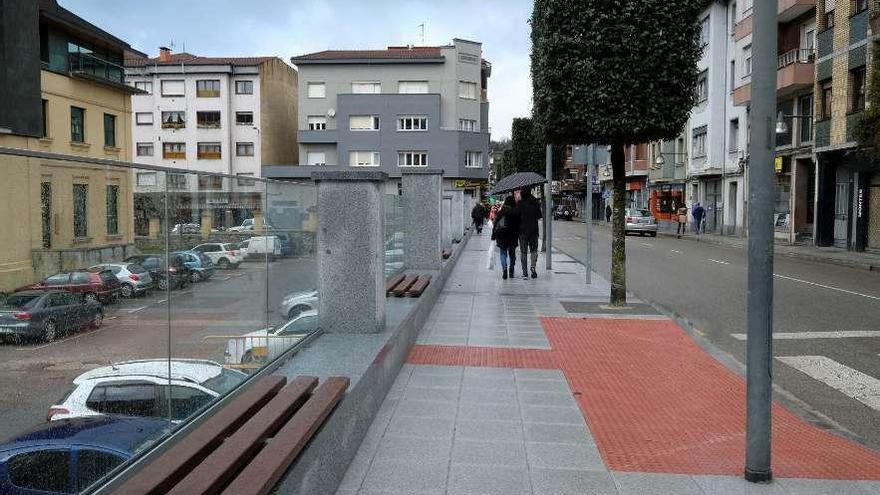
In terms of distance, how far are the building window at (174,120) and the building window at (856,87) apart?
48.6 metres

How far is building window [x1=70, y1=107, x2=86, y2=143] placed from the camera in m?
34.3

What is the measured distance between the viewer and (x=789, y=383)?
7.09 meters

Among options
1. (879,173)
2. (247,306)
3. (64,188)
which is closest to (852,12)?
(879,173)

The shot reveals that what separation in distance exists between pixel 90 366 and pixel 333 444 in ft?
5.01

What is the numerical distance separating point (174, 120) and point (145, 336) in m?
60.0

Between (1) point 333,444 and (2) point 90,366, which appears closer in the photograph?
(2) point 90,366

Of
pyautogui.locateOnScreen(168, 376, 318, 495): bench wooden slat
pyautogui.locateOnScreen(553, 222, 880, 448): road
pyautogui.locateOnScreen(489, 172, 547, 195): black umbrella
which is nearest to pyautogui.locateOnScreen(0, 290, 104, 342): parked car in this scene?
pyautogui.locateOnScreen(168, 376, 318, 495): bench wooden slat

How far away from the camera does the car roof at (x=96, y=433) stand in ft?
8.27

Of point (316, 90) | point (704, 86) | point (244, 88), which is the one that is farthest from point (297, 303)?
point (244, 88)

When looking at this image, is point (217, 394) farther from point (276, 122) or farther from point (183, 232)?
point (276, 122)

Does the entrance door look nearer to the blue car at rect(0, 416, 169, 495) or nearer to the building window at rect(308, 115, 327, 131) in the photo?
the blue car at rect(0, 416, 169, 495)

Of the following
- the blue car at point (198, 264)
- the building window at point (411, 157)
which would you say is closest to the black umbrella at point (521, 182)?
A: the blue car at point (198, 264)

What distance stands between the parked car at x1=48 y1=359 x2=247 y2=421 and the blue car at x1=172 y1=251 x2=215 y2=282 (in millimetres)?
457

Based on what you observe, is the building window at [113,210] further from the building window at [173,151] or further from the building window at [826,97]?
the building window at [173,151]
